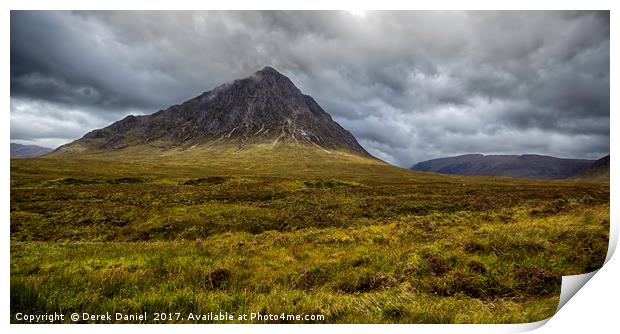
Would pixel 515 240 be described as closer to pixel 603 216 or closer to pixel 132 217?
pixel 603 216

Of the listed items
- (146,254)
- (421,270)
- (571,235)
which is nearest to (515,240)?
(571,235)

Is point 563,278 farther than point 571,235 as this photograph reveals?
No

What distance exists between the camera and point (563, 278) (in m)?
7.48

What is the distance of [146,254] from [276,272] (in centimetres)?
518

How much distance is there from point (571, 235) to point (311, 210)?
17.5 meters

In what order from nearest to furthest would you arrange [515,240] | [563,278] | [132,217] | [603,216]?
1. [563,278]
2. [515,240]
3. [603,216]
4. [132,217]

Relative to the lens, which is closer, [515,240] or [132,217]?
[515,240]

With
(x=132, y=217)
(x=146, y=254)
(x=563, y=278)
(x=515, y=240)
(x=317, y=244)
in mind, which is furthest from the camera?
(x=132, y=217)

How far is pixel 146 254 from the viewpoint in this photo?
10391 mm

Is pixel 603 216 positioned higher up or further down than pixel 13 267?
higher up

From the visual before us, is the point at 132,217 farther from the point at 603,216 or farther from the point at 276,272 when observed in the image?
the point at 603,216

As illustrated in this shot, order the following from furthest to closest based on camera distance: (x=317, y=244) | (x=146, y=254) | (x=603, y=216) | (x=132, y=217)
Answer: (x=132, y=217) → (x=317, y=244) → (x=603, y=216) → (x=146, y=254)

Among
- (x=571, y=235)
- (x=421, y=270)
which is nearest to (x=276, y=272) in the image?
(x=421, y=270)

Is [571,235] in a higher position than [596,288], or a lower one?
higher
